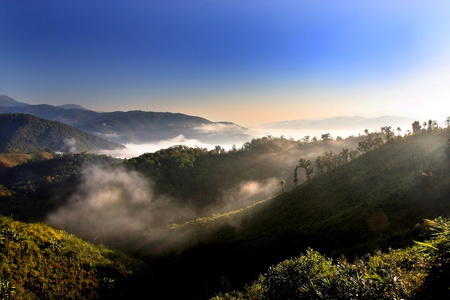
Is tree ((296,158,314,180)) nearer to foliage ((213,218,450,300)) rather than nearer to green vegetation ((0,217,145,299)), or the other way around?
green vegetation ((0,217,145,299))

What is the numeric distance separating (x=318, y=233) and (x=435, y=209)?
1442cm

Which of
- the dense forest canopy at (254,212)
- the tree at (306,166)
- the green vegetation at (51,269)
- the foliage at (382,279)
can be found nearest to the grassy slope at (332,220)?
the dense forest canopy at (254,212)

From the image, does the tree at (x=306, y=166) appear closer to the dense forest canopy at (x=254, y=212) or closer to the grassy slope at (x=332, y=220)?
the dense forest canopy at (x=254, y=212)

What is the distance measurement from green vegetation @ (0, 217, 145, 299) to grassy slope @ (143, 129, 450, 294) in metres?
7.65

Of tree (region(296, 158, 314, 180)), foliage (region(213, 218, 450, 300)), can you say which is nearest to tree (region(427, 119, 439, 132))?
tree (region(296, 158, 314, 180))

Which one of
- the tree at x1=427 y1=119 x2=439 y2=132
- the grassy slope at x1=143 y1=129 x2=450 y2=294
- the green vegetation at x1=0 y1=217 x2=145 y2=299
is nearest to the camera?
the green vegetation at x1=0 y1=217 x2=145 y2=299

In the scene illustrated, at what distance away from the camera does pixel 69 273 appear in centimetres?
2131

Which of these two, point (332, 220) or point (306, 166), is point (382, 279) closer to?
point (332, 220)

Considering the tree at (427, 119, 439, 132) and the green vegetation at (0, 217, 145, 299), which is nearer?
the green vegetation at (0, 217, 145, 299)

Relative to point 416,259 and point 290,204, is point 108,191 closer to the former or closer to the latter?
point 290,204

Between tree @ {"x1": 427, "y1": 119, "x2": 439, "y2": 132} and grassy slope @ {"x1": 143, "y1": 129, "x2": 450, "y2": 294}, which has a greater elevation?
tree @ {"x1": 427, "y1": 119, "x2": 439, "y2": 132}

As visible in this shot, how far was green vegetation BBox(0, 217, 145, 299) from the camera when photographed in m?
18.0

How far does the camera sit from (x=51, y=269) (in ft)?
67.5

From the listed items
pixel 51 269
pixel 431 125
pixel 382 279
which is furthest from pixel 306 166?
pixel 382 279
